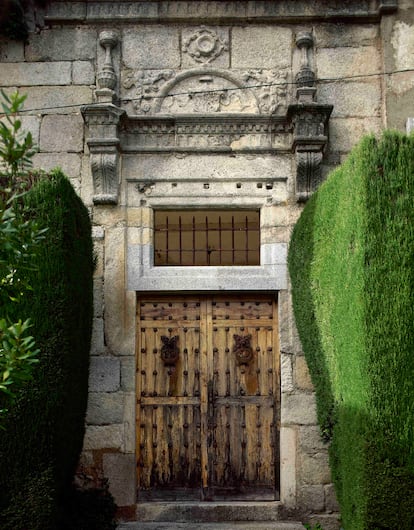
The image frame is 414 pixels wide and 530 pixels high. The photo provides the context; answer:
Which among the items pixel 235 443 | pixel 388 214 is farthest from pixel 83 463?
pixel 388 214

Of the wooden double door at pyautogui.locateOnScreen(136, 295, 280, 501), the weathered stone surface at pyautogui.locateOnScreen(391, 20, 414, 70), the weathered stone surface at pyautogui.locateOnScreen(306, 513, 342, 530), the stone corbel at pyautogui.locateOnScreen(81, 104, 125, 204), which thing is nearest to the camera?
the weathered stone surface at pyautogui.locateOnScreen(306, 513, 342, 530)

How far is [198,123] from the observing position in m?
6.83

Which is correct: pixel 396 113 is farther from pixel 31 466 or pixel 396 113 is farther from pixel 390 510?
pixel 31 466

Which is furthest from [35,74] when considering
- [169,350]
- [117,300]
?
[169,350]

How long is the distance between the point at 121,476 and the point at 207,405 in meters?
0.91

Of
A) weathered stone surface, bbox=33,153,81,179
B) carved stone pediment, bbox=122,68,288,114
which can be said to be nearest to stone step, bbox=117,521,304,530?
weathered stone surface, bbox=33,153,81,179

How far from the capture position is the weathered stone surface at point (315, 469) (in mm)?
6344

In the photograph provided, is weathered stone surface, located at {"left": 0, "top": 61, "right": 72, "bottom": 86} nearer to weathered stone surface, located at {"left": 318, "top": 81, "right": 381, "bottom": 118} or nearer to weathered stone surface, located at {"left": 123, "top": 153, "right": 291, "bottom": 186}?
weathered stone surface, located at {"left": 123, "top": 153, "right": 291, "bottom": 186}

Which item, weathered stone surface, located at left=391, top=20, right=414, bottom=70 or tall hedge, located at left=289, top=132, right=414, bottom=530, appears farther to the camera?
weathered stone surface, located at left=391, top=20, right=414, bottom=70

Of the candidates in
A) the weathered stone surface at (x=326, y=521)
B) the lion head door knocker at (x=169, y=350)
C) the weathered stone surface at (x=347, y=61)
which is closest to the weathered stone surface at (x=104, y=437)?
the lion head door knocker at (x=169, y=350)

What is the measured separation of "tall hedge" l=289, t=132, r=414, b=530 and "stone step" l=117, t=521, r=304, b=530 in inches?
44.4

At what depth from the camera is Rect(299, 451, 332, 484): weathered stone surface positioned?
6.34m

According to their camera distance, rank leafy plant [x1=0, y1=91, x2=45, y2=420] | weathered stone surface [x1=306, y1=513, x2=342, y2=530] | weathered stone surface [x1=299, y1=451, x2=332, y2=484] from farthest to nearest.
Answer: weathered stone surface [x1=299, y1=451, x2=332, y2=484]
weathered stone surface [x1=306, y1=513, x2=342, y2=530]
leafy plant [x1=0, y1=91, x2=45, y2=420]

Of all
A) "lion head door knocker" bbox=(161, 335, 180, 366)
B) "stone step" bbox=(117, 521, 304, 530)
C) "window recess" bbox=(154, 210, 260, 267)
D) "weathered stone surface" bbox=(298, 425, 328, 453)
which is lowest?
"stone step" bbox=(117, 521, 304, 530)
